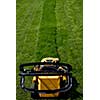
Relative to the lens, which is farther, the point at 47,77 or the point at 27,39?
the point at 27,39

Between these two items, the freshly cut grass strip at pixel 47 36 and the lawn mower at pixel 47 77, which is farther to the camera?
the freshly cut grass strip at pixel 47 36

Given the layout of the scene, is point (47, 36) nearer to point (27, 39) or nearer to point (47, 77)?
point (27, 39)

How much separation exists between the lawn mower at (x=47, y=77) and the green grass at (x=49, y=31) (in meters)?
0.11

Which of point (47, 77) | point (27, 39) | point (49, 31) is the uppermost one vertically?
point (49, 31)

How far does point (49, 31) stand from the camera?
246 inches

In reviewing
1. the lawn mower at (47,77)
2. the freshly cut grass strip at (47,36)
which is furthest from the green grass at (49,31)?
the lawn mower at (47,77)

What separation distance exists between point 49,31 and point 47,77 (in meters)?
0.72

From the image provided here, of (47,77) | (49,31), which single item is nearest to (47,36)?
(49,31)

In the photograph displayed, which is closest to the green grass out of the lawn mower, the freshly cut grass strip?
the freshly cut grass strip

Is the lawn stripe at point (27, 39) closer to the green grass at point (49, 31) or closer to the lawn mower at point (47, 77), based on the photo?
the green grass at point (49, 31)

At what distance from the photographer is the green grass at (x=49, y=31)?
6.22 metres

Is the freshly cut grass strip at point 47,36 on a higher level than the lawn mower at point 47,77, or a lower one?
higher

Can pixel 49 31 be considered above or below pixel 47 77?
above
